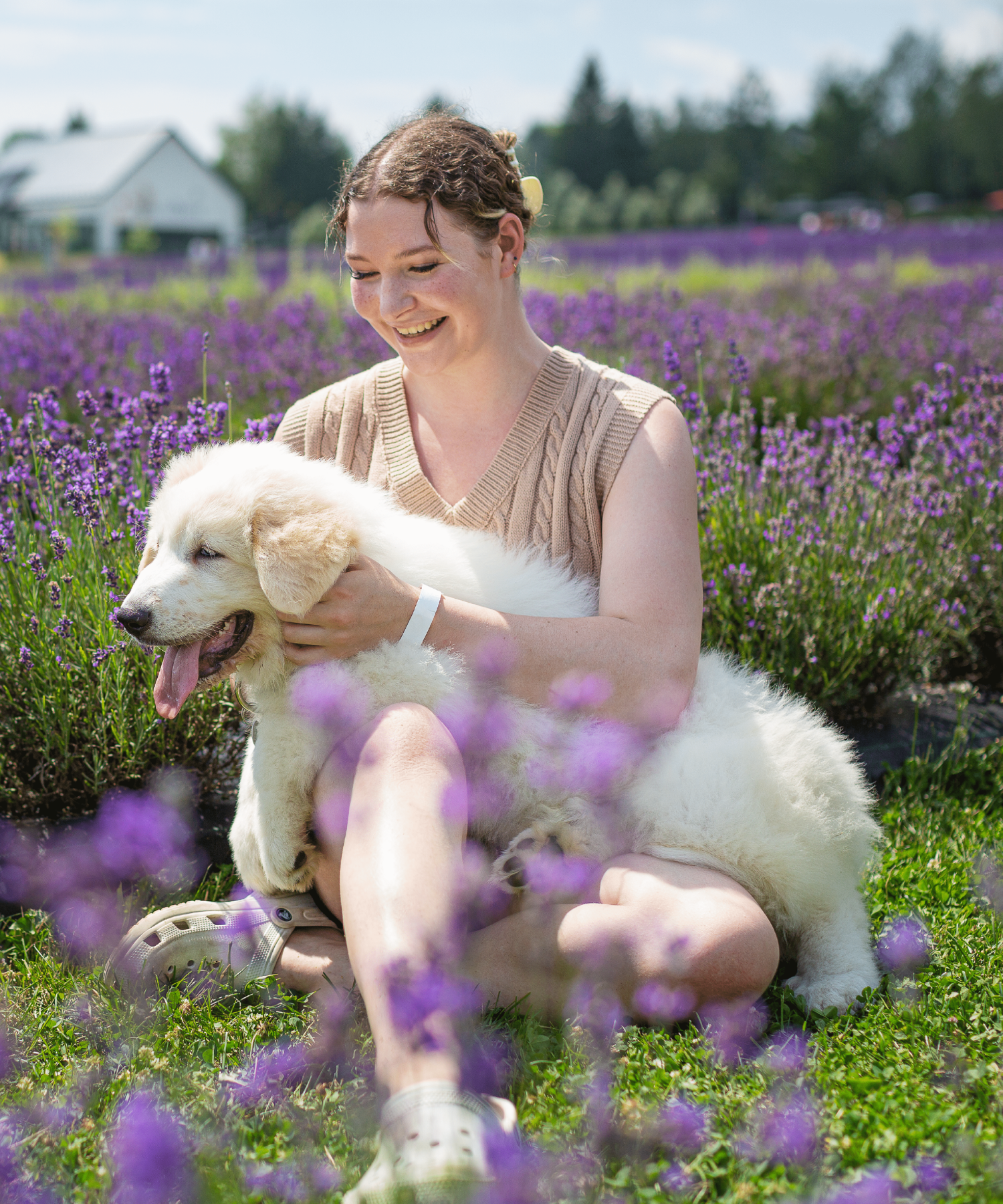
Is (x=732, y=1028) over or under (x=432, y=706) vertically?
under

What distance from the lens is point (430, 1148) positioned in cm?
131

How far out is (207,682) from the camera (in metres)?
1.93

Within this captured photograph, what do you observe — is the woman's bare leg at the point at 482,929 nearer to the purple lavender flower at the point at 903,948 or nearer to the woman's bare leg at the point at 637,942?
the woman's bare leg at the point at 637,942

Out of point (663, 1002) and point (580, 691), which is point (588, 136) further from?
point (663, 1002)

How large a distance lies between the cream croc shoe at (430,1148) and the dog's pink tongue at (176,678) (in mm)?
804

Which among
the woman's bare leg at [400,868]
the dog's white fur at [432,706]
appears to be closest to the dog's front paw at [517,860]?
the dog's white fur at [432,706]

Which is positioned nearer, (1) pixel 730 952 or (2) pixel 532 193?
(1) pixel 730 952

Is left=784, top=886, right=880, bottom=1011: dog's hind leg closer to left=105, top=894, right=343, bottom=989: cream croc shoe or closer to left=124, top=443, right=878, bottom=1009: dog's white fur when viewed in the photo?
left=124, top=443, right=878, bottom=1009: dog's white fur

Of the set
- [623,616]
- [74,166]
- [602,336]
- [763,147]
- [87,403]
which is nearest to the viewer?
[623,616]

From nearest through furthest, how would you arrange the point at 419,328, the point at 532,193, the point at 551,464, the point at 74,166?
the point at 419,328 → the point at 551,464 → the point at 532,193 → the point at 74,166

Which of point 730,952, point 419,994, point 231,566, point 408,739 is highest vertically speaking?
point 231,566

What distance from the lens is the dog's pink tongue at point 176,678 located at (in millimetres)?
1844

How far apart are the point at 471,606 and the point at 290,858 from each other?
0.59 meters

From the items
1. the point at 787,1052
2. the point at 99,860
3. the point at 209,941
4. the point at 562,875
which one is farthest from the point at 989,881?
the point at 99,860
